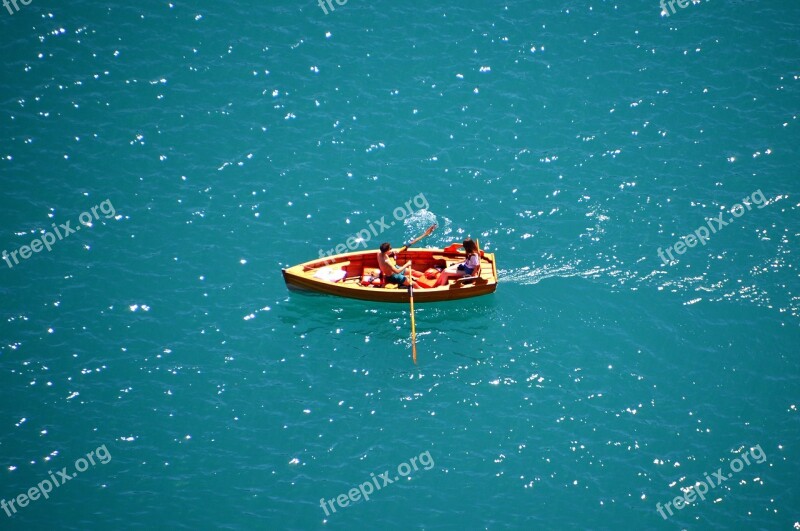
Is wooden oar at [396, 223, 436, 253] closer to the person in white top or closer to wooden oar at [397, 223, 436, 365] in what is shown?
wooden oar at [397, 223, 436, 365]

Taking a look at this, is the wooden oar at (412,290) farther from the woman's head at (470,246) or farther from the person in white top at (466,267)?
the woman's head at (470,246)

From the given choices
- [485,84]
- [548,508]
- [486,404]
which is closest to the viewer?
[548,508]

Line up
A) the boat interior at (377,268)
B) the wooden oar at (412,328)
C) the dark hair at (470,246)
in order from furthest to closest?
the boat interior at (377,268)
the dark hair at (470,246)
the wooden oar at (412,328)

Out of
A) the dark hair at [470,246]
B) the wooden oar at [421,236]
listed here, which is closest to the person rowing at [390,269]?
the wooden oar at [421,236]

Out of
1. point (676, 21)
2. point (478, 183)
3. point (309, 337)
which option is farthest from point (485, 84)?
point (309, 337)

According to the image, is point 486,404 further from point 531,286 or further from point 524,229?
point 524,229

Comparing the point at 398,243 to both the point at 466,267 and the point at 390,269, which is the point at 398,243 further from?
the point at 466,267

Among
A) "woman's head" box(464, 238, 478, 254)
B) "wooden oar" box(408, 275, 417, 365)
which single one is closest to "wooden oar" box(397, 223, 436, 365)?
"wooden oar" box(408, 275, 417, 365)
